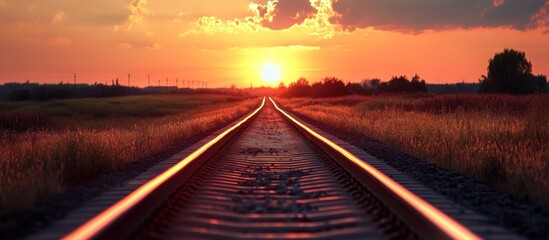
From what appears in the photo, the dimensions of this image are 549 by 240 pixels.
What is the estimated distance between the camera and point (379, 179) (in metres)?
6.59

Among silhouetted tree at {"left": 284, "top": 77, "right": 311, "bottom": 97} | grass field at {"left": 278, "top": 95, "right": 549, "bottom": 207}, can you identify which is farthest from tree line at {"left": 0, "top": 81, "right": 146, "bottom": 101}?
grass field at {"left": 278, "top": 95, "right": 549, "bottom": 207}

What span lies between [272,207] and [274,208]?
0.23 ft

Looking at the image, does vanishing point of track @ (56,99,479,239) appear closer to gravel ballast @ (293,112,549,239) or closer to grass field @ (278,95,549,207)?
gravel ballast @ (293,112,549,239)

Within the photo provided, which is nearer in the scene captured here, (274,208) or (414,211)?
(414,211)

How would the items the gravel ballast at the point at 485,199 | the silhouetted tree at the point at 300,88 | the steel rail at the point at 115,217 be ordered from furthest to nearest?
1. the silhouetted tree at the point at 300,88
2. the gravel ballast at the point at 485,199
3. the steel rail at the point at 115,217

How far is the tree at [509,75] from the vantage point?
233ft

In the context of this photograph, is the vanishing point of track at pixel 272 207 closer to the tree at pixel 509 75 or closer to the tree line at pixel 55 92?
the tree at pixel 509 75

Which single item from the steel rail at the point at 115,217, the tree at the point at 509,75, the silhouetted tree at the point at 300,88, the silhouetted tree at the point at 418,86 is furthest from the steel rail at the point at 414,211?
the silhouetted tree at the point at 300,88

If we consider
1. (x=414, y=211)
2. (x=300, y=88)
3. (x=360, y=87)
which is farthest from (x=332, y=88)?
(x=414, y=211)

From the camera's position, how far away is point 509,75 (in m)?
72.2

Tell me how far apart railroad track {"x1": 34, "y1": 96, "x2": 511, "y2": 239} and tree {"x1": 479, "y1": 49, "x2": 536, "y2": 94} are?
67693mm

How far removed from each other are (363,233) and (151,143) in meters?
10.2

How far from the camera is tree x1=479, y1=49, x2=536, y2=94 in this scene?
71.1m

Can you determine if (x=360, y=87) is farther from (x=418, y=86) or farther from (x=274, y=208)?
(x=274, y=208)
